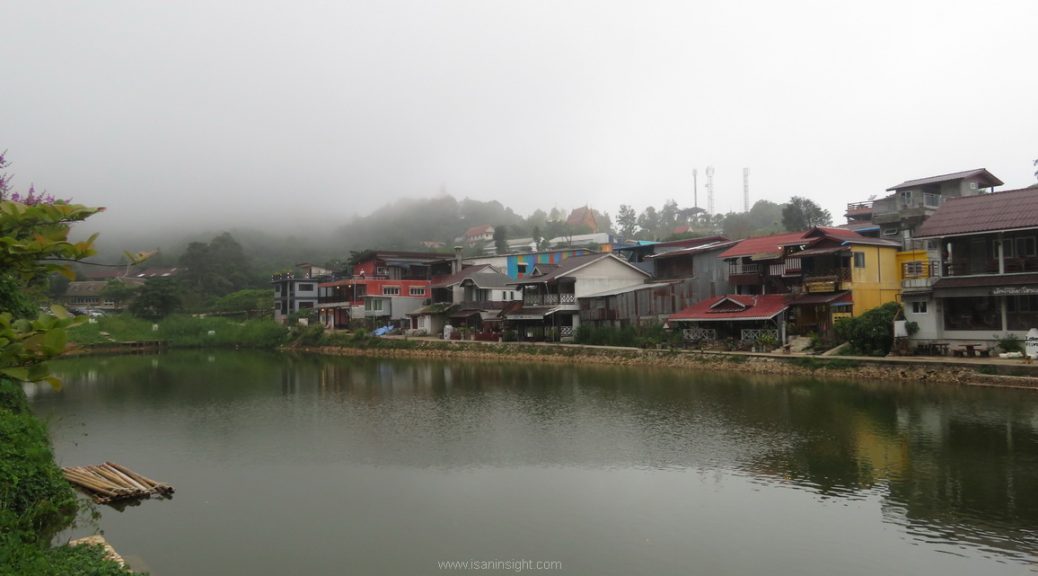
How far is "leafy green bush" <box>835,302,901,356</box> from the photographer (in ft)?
93.8

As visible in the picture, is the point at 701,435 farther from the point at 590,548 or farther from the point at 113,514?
the point at 113,514

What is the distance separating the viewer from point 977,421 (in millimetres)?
18641

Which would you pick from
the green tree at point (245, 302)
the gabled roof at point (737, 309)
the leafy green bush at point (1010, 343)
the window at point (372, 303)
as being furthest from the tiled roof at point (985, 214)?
the green tree at point (245, 302)

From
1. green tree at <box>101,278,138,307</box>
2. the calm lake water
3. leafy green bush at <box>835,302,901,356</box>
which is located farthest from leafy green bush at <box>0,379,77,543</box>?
green tree at <box>101,278,138,307</box>

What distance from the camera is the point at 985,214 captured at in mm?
27562

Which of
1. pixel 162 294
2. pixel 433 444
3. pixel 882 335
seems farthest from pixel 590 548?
pixel 162 294

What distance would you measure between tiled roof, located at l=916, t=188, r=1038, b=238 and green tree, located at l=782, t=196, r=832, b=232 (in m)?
31.4

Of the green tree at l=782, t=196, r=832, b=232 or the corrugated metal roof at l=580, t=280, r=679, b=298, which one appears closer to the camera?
the corrugated metal roof at l=580, t=280, r=679, b=298

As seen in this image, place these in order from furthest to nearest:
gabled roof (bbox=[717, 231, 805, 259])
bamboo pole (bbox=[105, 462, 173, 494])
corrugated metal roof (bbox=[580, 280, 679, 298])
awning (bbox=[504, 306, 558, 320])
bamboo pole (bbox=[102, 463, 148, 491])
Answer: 1. awning (bbox=[504, 306, 558, 320])
2. corrugated metal roof (bbox=[580, 280, 679, 298])
3. gabled roof (bbox=[717, 231, 805, 259])
4. bamboo pole (bbox=[105, 462, 173, 494])
5. bamboo pole (bbox=[102, 463, 148, 491])

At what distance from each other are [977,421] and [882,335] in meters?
10.5

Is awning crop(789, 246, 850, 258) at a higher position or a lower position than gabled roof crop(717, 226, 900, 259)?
lower

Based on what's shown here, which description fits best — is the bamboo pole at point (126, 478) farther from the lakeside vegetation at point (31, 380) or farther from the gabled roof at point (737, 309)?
the gabled roof at point (737, 309)

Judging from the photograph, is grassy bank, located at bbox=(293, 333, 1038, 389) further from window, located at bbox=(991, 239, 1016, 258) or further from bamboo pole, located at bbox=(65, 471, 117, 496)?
bamboo pole, located at bbox=(65, 471, 117, 496)

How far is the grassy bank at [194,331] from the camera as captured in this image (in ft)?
195
